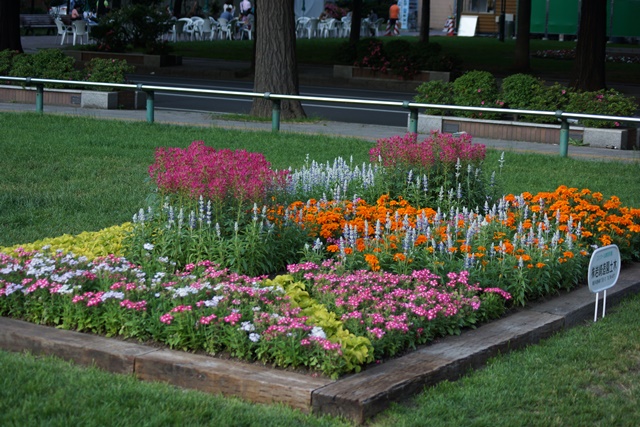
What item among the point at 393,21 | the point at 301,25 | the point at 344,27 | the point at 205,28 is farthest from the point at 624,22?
the point at 205,28

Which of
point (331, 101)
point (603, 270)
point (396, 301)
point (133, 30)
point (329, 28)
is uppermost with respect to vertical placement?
point (329, 28)

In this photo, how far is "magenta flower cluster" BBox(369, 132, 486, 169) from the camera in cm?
945

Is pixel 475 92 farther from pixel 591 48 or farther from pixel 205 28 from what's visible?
pixel 205 28

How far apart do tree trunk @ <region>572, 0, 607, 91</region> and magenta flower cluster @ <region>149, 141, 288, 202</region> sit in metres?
16.2

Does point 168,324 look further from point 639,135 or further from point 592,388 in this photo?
point 639,135

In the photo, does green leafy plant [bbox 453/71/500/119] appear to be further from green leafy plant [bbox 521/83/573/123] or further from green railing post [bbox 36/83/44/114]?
green railing post [bbox 36/83/44/114]

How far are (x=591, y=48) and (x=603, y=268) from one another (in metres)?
17.0

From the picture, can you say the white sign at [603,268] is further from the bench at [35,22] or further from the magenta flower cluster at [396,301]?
the bench at [35,22]

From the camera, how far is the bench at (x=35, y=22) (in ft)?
169

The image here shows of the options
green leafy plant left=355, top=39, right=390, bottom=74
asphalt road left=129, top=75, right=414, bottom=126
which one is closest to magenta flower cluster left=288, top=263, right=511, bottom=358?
asphalt road left=129, top=75, right=414, bottom=126

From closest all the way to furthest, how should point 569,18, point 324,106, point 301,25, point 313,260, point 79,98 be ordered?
point 313,260 → point 79,98 → point 324,106 → point 569,18 → point 301,25

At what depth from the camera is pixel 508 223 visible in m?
8.26

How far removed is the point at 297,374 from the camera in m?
5.50

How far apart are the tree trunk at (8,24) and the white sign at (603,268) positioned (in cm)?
2363
